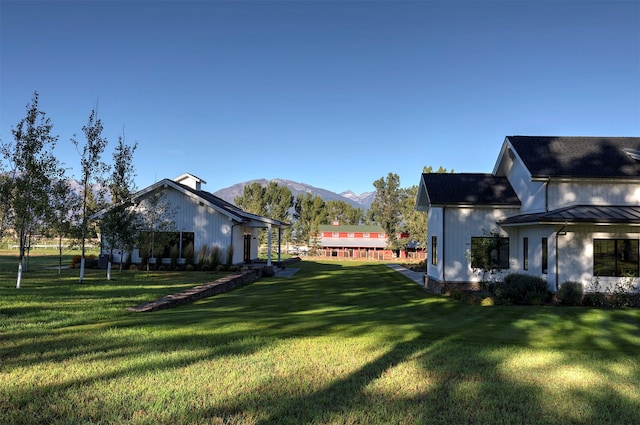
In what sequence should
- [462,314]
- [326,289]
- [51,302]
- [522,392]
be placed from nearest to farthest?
[522,392]
[51,302]
[462,314]
[326,289]

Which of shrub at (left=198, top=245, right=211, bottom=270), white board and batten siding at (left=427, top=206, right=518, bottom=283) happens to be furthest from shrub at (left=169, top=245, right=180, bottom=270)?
white board and batten siding at (left=427, top=206, right=518, bottom=283)

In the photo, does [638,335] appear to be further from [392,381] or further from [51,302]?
[51,302]

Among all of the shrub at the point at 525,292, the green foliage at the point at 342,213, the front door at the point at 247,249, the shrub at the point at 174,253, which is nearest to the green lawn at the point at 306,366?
the shrub at the point at 525,292

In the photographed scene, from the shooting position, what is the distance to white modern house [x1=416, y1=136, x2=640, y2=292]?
553 inches

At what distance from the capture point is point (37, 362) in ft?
18.6

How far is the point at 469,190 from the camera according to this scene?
1861 cm

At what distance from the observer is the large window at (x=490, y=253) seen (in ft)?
55.9

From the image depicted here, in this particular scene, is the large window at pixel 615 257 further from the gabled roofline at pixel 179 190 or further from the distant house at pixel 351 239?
the distant house at pixel 351 239

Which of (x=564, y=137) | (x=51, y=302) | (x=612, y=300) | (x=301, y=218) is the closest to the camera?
(x=51, y=302)

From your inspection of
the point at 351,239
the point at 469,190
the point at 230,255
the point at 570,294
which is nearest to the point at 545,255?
the point at 570,294

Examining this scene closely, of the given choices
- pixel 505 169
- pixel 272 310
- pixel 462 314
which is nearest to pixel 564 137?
pixel 505 169

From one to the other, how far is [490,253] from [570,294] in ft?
13.4

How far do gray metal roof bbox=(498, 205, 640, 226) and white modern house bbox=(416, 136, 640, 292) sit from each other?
0.03 m

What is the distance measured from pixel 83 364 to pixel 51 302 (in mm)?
5895
